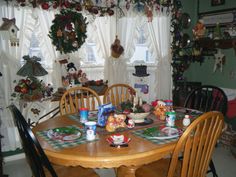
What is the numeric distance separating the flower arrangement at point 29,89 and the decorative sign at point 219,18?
2623 mm

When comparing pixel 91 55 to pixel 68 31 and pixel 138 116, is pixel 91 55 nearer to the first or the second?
pixel 68 31

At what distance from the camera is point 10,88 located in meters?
2.88

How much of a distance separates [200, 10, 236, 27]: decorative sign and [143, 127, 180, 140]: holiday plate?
239 cm

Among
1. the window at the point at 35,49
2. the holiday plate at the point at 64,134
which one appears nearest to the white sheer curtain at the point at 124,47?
the window at the point at 35,49

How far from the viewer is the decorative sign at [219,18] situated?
11.4 ft

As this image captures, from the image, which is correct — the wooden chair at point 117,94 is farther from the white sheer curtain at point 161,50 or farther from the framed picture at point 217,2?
the framed picture at point 217,2

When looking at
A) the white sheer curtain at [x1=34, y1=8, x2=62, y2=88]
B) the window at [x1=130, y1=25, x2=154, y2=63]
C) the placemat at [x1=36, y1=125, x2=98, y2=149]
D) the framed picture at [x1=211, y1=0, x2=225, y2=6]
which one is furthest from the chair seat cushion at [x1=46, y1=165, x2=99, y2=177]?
the framed picture at [x1=211, y1=0, x2=225, y2=6]

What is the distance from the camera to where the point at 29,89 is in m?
2.80

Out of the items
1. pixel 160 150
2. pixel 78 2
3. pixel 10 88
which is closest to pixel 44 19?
pixel 78 2

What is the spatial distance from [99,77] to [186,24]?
161 cm

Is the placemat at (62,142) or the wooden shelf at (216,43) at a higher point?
the wooden shelf at (216,43)

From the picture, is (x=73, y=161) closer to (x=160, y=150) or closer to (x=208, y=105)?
(x=160, y=150)

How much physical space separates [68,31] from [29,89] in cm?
88

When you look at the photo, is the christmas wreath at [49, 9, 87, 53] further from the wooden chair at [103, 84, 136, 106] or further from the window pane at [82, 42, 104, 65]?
the wooden chair at [103, 84, 136, 106]
